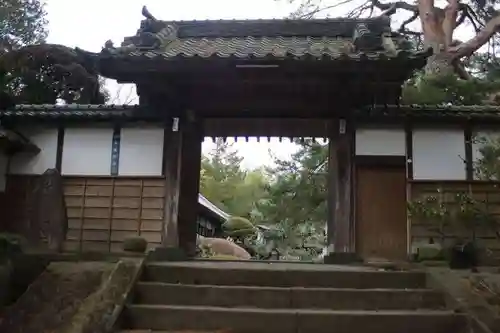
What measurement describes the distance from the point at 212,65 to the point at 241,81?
67cm

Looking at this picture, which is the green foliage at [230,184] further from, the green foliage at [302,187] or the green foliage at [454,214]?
the green foliage at [454,214]

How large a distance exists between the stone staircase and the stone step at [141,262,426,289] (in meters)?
0.01

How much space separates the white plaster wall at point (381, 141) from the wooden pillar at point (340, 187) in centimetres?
23

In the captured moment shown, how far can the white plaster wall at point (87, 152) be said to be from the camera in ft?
31.6

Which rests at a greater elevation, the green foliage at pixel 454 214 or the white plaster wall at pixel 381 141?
the white plaster wall at pixel 381 141

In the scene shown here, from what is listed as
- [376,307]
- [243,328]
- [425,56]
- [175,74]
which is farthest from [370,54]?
[243,328]

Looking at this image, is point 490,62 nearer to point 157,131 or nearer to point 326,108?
point 326,108

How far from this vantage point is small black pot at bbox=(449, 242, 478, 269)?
722 cm

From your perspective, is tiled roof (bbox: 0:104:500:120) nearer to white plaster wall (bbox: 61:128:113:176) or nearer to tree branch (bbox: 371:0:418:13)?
white plaster wall (bbox: 61:128:113:176)

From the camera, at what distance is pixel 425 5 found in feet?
49.6

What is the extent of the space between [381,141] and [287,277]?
13.2 feet

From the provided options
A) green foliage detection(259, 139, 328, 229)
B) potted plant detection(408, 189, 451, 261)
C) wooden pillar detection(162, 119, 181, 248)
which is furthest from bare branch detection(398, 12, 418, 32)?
wooden pillar detection(162, 119, 181, 248)

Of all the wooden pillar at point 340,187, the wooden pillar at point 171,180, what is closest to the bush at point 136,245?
the wooden pillar at point 171,180

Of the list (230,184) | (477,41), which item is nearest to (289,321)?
(477,41)
